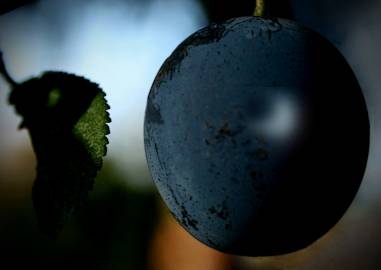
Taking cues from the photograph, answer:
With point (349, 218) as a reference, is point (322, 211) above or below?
above

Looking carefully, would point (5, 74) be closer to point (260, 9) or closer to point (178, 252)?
point (260, 9)

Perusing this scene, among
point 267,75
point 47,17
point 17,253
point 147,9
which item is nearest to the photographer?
point 267,75

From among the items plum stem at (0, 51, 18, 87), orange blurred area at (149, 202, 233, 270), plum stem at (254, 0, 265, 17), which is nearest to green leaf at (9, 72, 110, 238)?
plum stem at (0, 51, 18, 87)

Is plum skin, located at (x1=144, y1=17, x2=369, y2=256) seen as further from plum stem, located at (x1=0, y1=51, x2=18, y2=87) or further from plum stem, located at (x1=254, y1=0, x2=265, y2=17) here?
plum stem, located at (x1=0, y1=51, x2=18, y2=87)

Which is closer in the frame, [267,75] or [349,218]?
[267,75]

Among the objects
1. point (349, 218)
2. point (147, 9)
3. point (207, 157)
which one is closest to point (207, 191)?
point (207, 157)

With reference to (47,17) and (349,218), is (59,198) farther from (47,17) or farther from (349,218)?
(349,218)

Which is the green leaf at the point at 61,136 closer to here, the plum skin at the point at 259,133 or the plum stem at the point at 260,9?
the plum skin at the point at 259,133

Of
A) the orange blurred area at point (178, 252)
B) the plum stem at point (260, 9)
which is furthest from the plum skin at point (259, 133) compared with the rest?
the orange blurred area at point (178, 252)
